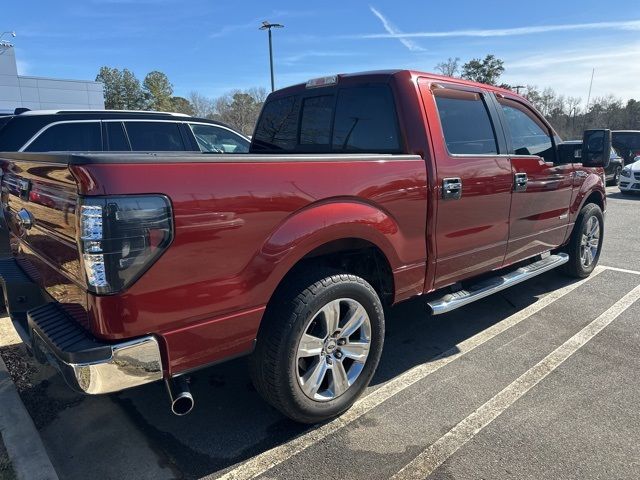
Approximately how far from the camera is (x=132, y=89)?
56781 mm

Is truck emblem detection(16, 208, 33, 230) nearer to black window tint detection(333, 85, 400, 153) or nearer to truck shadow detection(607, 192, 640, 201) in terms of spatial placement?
black window tint detection(333, 85, 400, 153)

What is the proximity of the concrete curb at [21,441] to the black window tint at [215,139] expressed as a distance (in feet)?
15.2

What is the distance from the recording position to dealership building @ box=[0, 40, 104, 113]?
3862 centimetres

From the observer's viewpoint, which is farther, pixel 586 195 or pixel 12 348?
pixel 586 195

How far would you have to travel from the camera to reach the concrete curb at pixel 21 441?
2.34m

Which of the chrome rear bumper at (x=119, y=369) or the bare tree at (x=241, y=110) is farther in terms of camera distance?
the bare tree at (x=241, y=110)

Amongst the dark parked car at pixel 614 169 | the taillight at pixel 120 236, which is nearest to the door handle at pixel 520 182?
the taillight at pixel 120 236

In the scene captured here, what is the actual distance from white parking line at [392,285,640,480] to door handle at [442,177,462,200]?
4.39ft

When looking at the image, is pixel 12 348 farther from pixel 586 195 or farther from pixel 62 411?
pixel 586 195

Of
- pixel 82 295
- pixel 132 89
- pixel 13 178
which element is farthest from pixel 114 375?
pixel 132 89

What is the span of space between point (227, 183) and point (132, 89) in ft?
202

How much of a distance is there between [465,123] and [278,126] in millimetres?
1584

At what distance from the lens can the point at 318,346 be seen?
106 inches

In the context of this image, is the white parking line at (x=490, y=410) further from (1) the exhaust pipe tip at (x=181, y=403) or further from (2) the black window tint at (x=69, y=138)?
(2) the black window tint at (x=69, y=138)
